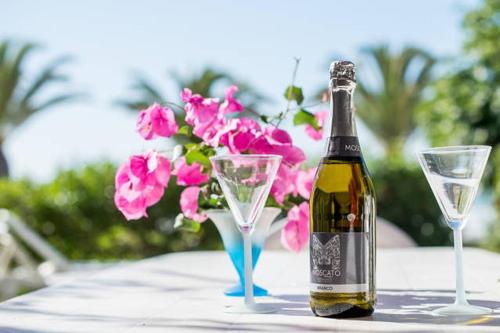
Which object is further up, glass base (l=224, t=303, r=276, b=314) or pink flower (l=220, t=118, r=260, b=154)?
pink flower (l=220, t=118, r=260, b=154)

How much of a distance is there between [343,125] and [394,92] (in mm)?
15645

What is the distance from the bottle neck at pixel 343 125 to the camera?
142 cm

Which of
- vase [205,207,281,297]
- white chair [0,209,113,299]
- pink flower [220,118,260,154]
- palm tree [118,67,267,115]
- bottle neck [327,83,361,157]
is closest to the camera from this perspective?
bottle neck [327,83,361,157]

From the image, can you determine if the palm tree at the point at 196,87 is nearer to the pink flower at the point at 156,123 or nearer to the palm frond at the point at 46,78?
the palm frond at the point at 46,78

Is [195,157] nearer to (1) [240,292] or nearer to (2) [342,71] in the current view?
(1) [240,292]

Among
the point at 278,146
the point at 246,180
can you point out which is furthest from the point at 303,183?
the point at 246,180

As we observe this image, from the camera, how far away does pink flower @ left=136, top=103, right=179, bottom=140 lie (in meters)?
1.72

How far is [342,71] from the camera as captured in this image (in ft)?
4.61

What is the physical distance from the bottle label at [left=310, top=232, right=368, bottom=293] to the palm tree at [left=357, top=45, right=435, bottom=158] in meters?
15.2

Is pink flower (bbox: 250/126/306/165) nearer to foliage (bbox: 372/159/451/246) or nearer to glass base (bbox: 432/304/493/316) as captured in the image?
glass base (bbox: 432/304/493/316)

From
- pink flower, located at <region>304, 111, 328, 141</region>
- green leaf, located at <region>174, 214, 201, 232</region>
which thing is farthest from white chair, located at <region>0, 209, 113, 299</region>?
pink flower, located at <region>304, 111, 328, 141</region>

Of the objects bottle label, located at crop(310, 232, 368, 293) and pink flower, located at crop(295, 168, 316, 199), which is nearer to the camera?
bottle label, located at crop(310, 232, 368, 293)

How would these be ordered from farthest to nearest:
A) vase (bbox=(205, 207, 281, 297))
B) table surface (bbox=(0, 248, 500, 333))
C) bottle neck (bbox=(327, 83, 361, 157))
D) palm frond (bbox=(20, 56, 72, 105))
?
1. palm frond (bbox=(20, 56, 72, 105))
2. vase (bbox=(205, 207, 281, 297))
3. bottle neck (bbox=(327, 83, 361, 157))
4. table surface (bbox=(0, 248, 500, 333))

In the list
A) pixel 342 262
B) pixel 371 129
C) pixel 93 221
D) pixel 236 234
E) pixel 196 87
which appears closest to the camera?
pixel 342 262
